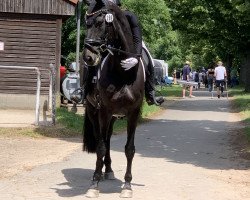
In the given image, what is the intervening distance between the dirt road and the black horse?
0.63m

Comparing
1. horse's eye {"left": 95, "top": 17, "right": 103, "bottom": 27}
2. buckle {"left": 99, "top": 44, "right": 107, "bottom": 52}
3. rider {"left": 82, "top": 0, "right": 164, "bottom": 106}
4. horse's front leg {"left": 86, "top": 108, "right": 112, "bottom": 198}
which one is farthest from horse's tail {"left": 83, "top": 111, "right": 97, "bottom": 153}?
horse's eye {"left": 95, "top": 17, "right": 103, "bottom": 27}

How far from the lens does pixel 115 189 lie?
27.1ft

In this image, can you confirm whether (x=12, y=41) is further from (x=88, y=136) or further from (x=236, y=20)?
(x=236, y=20)

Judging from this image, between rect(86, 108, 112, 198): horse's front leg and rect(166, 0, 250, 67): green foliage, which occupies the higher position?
rect(166, 0, 250, 67): green foliage

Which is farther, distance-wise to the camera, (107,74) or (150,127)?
(150,127)

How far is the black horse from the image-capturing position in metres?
7.20

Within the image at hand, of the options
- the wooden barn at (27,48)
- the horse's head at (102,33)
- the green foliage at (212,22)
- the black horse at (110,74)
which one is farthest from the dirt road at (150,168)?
the green foliage at (212,22)

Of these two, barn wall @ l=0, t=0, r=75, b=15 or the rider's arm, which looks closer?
the rider's arm

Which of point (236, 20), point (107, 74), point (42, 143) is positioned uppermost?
point (236, 20)

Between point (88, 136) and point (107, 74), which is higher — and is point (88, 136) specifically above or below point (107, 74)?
below

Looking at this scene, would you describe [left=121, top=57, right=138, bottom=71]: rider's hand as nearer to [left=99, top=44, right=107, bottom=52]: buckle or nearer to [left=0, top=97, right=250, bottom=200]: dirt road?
[left=99, top=44, right=107, bottom=52]: buckle

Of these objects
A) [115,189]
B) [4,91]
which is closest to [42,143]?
[115,189]

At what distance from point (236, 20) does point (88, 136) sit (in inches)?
921

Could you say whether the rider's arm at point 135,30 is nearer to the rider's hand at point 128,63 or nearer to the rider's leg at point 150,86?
the rider's hand at point 128,63
